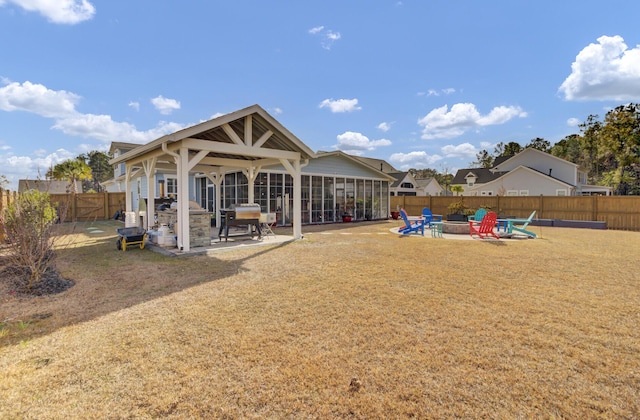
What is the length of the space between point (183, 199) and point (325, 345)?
5781 mm

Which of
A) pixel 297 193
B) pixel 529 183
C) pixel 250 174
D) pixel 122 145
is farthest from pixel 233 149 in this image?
pixel 529 183

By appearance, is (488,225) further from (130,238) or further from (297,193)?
(130,238)

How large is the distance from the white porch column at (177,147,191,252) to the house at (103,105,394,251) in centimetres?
2

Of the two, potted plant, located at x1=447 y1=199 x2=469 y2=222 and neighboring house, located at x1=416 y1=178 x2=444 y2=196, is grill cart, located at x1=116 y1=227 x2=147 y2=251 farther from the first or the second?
neighboring house, located at x1=416 y1=178 x2=444 y2=196

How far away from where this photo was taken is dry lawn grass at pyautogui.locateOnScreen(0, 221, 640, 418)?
7.08ft

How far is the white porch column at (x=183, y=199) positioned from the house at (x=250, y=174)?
0.02 m

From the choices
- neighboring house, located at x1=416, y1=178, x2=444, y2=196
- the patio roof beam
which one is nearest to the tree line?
neighboring house, located at x1=416, y1=178, x2=444, y2=196

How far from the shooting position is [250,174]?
1125cm

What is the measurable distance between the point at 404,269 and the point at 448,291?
142 cm

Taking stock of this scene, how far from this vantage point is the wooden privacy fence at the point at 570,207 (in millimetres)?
14766

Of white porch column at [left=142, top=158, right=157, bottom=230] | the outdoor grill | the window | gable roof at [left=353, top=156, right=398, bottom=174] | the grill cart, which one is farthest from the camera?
gable roof at [left=353, top=156, right=398, bottom=174]

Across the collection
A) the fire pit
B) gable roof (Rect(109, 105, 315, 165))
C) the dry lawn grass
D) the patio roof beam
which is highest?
gable roof (Rect(109, 105, 315, 165))

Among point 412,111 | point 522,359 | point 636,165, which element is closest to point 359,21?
point 412,111

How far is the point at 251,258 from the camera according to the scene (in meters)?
7.14
